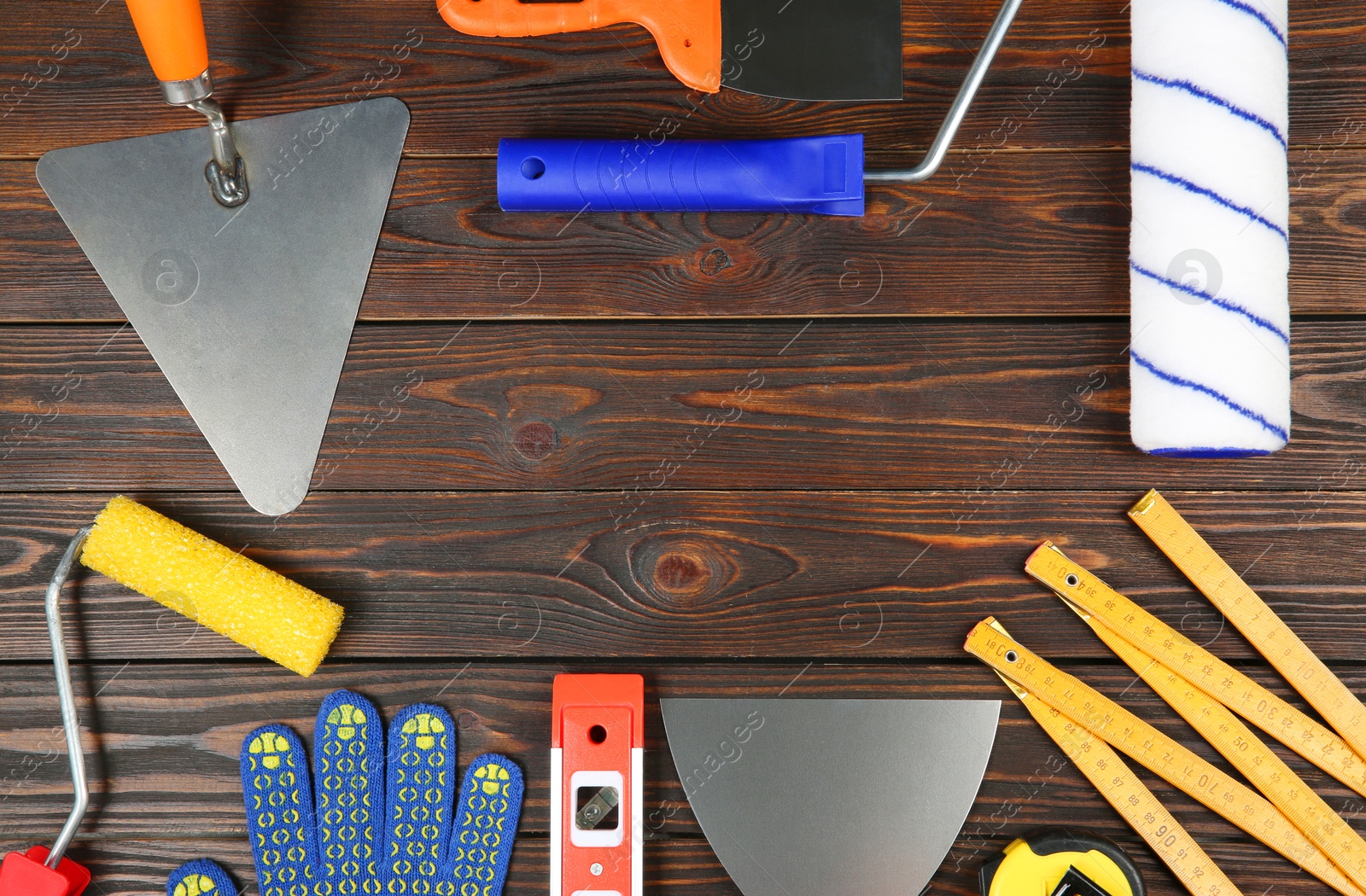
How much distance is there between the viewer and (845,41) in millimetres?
669

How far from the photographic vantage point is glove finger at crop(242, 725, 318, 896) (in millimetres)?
690

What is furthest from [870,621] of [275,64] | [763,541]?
[275,64]

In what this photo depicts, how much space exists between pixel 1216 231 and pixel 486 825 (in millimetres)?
731

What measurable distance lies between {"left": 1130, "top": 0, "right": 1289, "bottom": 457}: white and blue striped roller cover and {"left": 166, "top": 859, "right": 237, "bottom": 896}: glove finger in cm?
82

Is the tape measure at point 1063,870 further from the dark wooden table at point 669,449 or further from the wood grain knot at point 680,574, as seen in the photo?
the wood grain knot at point 680,574

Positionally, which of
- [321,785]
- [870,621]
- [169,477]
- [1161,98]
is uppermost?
[1161,98]

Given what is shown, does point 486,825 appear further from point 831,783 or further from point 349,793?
point 831,783

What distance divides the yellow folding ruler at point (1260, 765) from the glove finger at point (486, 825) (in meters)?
0.51

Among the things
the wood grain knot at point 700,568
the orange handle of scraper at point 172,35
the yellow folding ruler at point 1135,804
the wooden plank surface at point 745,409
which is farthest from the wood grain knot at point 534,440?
the yellow folding ruler at point 1135,804

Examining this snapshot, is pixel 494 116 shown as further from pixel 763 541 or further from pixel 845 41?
pixel 763 541

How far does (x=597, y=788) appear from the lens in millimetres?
670

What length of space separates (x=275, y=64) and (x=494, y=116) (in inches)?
7.4

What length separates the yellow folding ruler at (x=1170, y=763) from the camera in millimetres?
681

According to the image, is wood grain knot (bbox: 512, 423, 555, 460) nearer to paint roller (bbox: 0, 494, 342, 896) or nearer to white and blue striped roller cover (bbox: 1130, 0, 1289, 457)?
paint roller (bbox: 0, 494, 342, 896)
